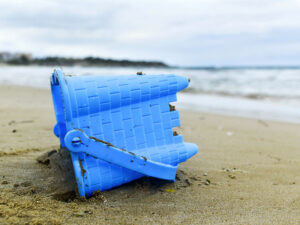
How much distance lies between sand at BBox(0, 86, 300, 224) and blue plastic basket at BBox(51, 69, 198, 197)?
159 millimetres

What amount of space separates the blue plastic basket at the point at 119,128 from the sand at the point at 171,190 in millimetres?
159

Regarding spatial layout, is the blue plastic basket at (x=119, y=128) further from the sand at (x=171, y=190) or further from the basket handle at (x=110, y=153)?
the sand at (x=171, y=190)

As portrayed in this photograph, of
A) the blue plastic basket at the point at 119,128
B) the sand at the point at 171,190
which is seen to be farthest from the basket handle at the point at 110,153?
the sand at the point at 171,190

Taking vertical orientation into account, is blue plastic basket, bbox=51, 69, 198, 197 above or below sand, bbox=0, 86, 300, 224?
above

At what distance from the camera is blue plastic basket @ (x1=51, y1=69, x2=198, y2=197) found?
6.14ft

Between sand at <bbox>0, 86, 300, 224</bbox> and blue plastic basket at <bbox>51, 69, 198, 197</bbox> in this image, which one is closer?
sand at <bbox>0, 86, 300, 224</bbox>

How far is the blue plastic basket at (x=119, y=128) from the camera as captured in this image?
6.14 ft

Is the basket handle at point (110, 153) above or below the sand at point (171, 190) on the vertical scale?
above

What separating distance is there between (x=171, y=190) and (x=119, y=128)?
654mm

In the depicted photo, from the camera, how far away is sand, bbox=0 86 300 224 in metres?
1.77

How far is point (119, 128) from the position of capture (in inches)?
79.2

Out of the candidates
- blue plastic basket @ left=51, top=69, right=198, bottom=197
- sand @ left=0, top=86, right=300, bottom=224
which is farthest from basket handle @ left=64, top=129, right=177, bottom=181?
sand @ left=0, top=86, right=300, bottom=224

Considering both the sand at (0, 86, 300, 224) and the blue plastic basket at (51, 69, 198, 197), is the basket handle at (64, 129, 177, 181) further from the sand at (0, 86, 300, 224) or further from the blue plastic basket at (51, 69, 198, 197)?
the sand at (0, 86, 300, 224)

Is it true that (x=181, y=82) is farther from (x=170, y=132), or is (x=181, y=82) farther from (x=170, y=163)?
(x=170, y=163)
